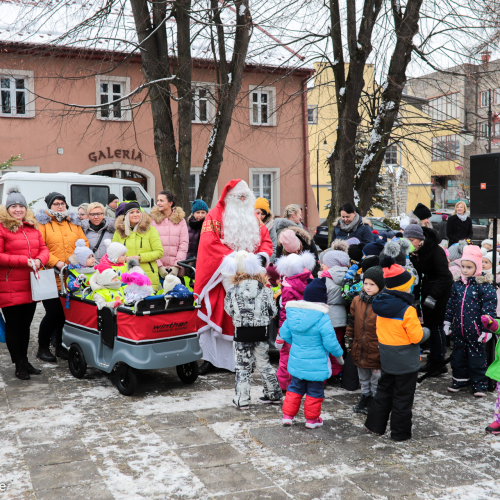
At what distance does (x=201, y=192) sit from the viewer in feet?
38.4

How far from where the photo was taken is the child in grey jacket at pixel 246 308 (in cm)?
530

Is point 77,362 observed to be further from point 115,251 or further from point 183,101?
point 183,101

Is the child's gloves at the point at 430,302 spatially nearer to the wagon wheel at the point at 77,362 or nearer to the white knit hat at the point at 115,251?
the white knit hat at the point at 115,251

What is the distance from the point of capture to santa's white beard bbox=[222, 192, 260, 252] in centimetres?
632

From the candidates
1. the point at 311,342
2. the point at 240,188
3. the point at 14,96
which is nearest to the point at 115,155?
the point at 14,96

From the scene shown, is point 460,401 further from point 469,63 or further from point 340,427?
point 469,63

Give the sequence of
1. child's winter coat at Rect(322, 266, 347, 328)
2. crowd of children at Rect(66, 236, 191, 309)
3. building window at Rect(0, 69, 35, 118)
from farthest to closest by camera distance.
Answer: building window at Rect(0, 69, 35, 118), child's winter coat at Rect(322, 266, 347, 328), crowd of children at Rect(66, 236, 191, 309)

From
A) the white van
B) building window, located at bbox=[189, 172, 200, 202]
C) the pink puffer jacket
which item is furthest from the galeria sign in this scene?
the pink puffer jacket

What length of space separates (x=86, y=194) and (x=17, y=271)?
29.7 feet

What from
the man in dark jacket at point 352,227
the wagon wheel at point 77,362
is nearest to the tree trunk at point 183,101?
the man in dark jacket at point 352,227

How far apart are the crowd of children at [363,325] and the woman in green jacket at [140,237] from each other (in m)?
1.45

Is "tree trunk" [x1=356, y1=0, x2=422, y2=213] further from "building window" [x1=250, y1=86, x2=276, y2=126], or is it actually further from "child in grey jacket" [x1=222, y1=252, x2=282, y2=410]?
"building window" [x1=250, y1=86, x2=276, y2=126]

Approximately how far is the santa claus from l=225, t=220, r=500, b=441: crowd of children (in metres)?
0.54

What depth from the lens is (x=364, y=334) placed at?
5.20 m
